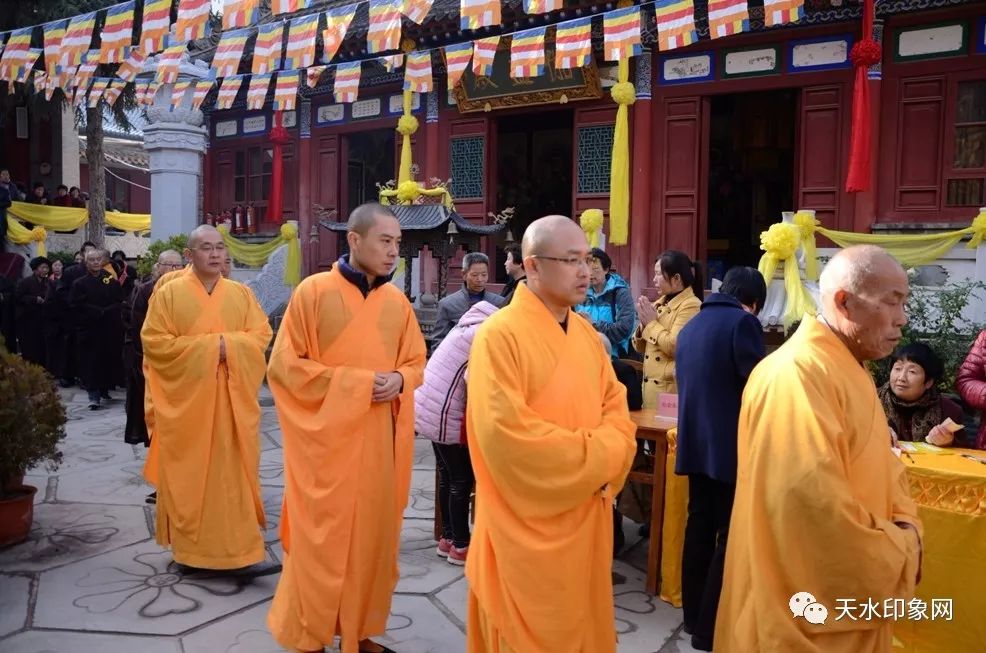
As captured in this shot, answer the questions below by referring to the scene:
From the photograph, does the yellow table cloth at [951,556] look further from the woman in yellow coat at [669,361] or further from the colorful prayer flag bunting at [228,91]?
the colorful prayer flag bunting at [228,91]

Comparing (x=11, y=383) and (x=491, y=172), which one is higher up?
(x=491, y=172)

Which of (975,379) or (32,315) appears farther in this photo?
(32,315)

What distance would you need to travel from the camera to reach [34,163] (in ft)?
65.2

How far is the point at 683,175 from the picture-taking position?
9641 mm

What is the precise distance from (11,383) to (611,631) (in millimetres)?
3528

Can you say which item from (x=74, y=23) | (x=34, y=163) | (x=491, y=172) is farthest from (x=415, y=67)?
(x=34, y=163)

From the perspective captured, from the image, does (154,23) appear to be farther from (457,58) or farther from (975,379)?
(975,379)

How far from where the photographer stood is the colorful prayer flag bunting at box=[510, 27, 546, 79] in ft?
24.7

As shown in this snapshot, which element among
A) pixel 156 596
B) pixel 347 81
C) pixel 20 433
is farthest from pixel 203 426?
pixel 347 81

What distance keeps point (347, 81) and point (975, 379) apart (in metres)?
6.92

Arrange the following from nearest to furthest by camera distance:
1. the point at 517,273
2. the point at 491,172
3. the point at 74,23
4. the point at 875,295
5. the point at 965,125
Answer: the point at 875,295 → the point at 517,273 → the point at 965,125 → the point at 74,23 → the point at 491,172

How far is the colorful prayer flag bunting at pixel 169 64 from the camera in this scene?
30.0 ft

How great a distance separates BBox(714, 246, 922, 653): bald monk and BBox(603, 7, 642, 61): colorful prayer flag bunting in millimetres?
5324

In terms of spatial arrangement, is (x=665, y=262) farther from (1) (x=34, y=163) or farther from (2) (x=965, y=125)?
(1) (x=34, y=163)
